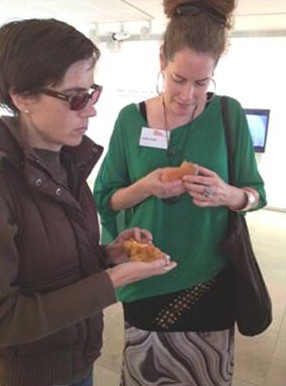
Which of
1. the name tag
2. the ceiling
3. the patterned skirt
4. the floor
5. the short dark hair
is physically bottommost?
the floor

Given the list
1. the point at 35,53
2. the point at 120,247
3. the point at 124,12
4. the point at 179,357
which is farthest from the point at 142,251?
the point at 124,12

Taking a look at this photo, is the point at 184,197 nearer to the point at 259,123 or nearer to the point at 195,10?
the point at 195,10

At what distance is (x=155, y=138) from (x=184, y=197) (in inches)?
8.0

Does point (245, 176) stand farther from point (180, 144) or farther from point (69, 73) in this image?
point (69, 73)

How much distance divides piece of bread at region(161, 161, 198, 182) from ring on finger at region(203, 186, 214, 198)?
6 cm

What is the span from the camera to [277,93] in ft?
19.5

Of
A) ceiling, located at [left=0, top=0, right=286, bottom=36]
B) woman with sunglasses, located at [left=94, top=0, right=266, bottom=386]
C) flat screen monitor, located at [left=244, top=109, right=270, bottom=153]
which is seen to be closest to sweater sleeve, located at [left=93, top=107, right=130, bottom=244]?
woman with sunglasses, located at [left=94, top=0, right=266, bottom=386]

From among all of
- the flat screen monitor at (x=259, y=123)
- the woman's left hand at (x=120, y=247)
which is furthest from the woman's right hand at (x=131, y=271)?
the flat screen monitor at (x=259, y=123)

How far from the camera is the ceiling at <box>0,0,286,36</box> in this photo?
4.75 m

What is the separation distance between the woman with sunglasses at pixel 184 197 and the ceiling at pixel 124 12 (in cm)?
371

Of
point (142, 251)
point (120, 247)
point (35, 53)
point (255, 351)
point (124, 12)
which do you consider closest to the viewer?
point (35, 53)

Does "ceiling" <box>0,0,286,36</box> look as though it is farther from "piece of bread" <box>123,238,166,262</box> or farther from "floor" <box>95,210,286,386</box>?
"piece of bread" <box>123,238,166,262</box>

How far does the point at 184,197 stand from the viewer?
1248 mm

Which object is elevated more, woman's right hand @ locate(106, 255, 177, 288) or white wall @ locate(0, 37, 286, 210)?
white wall @ locate(0, 37, 286, 210)
